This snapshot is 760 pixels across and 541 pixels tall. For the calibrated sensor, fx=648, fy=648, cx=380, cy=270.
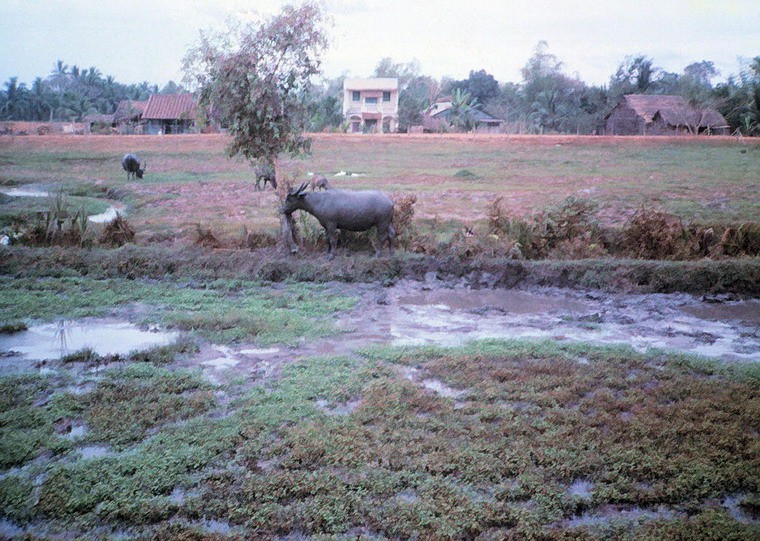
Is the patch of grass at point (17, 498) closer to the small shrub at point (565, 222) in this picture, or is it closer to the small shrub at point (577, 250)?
the small shrub at point (577, 250)

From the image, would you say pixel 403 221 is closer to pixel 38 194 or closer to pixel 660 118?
pixel 660 118

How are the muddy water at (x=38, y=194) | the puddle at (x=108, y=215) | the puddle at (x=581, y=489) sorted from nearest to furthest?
the puddle at (x=581, y=489) → the puddle at (x=108, y=215) → the muddy water at (x=38, y=194)

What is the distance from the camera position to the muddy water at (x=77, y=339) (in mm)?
6438

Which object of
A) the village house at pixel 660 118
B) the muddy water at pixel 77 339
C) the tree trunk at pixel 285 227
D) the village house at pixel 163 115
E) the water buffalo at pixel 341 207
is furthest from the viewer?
the village house at pixel 163 115

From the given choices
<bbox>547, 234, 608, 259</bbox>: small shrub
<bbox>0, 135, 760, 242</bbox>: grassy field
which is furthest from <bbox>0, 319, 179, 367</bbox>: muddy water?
<bbox>547, 234, 608, 259</bbox>: small shrub

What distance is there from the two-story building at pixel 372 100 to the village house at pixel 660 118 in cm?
1096

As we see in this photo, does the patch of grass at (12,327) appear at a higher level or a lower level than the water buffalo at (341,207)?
lower

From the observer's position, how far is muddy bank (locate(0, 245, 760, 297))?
30.9 ft

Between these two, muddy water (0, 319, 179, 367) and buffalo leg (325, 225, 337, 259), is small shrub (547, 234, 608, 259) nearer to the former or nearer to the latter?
buffalo leg (325, 225, 337, 259)

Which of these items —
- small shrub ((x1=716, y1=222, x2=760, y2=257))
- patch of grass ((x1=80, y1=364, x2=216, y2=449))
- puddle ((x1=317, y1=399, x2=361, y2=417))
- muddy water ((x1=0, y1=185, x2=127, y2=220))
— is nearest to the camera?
patch of grass ((x1=80, y1=364, x2=216, y2=449))

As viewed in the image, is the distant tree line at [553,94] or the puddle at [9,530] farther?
the distant tree line at [553,94]

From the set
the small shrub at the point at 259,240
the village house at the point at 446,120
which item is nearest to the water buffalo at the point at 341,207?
the small shrub at the point at 259,240

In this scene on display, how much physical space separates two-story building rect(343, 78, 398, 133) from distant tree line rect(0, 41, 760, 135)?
0.45 metres

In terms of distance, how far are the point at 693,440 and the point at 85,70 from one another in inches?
1048
